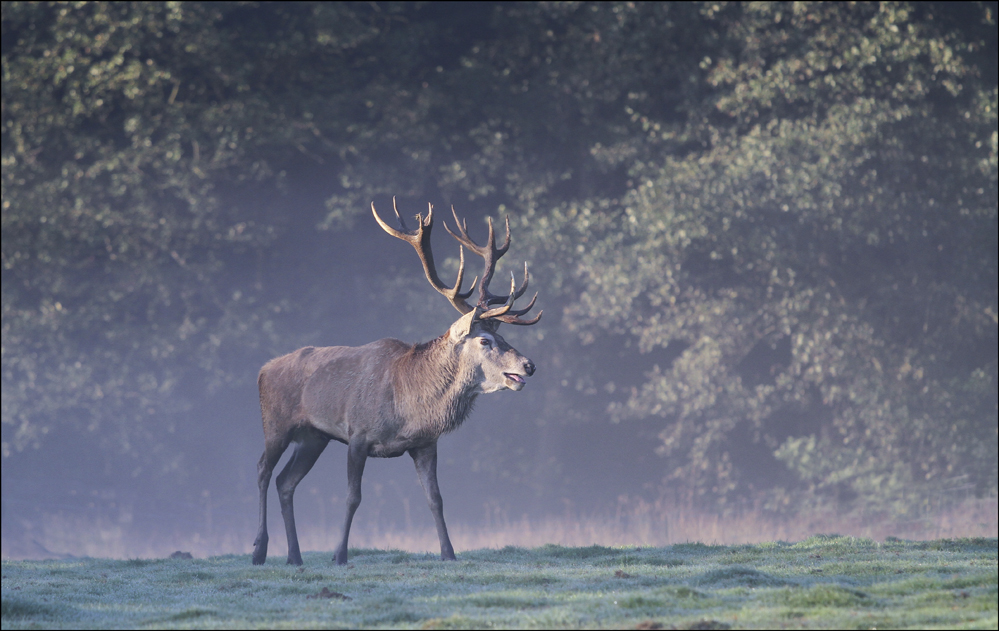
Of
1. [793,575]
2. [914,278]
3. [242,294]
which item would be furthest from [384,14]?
[793,575]

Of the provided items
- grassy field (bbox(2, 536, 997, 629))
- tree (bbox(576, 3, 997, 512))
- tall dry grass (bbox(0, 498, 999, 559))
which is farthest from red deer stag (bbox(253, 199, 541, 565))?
tree (bbox(576, 3, 997, 512))

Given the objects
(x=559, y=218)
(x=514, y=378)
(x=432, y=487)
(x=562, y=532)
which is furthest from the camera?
(x=559, y=218)

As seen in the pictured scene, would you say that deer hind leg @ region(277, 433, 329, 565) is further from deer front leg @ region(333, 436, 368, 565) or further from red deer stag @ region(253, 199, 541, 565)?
deer front leg @ region(333, 436, 368, 565)

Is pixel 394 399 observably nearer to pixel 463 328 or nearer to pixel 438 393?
pixel 438 393

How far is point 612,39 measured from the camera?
23172 millimetres

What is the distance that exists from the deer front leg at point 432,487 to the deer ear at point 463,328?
1.16 meters

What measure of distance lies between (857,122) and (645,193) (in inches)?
170

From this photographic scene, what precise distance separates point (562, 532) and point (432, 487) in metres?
10.9

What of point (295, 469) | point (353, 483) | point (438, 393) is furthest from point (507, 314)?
point (295, 469)

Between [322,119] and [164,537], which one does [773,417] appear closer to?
[322,119]

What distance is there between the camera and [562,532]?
70.7ft

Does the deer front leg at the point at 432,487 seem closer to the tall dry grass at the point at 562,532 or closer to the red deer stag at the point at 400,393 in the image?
the red deer stag at the point at 400,393

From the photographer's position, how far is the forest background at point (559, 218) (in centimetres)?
2120

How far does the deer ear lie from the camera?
11195 millimetres
